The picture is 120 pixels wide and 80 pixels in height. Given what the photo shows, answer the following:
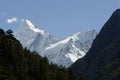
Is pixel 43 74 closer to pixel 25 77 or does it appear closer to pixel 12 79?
pixel 25 77

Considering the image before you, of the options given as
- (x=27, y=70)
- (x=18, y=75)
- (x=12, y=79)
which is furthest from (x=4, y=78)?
(x=27, y=70)

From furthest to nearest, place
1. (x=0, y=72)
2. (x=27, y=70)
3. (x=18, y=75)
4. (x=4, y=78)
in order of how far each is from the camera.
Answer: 1. (x=27, y=70)
2. (x=18, y=75)
3. (x=0, y=72)
4. (x=4, y=78)

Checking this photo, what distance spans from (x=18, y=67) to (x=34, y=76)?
1580cm

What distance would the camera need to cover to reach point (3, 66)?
608 ft

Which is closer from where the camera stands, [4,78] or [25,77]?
[4,78]

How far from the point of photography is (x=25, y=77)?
17850 centimetres

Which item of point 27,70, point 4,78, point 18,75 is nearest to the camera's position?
point 4,78

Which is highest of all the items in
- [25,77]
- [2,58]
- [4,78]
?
[2,58]

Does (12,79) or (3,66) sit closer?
(12,79)

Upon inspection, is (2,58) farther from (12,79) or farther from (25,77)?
(12,79)

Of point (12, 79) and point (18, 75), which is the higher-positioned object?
point (18, 75)

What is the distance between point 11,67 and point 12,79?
112ft

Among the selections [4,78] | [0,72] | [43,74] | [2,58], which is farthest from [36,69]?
[4,78]

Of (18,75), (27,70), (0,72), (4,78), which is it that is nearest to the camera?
(4,78)
